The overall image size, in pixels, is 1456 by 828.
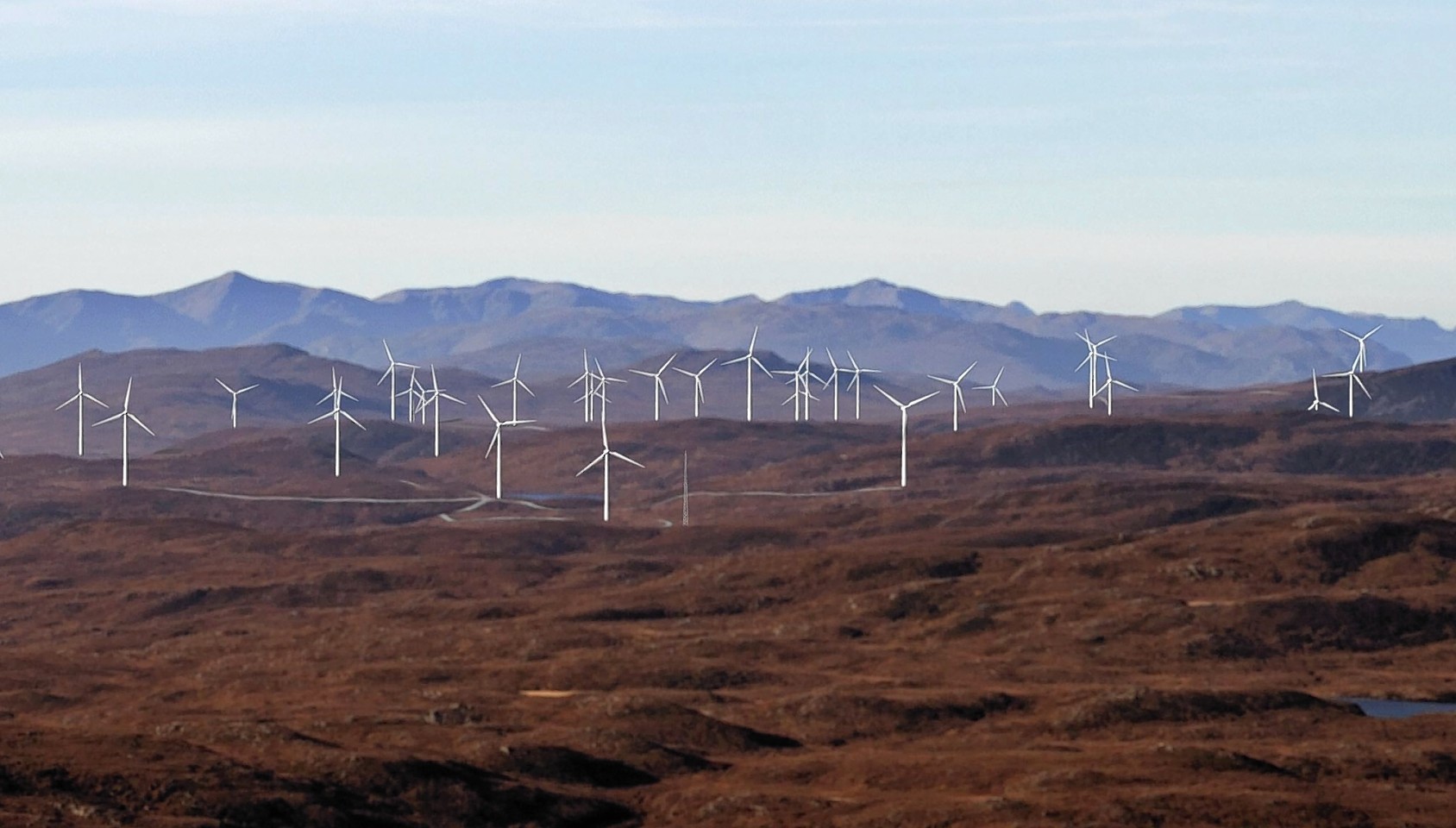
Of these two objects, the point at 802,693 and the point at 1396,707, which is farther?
the point at 802,693

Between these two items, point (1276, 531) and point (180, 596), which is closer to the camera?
point (1276, 531)

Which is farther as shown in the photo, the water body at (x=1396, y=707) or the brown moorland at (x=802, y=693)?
the water body at (x=1396, y=707)


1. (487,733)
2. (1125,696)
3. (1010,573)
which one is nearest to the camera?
(487,733)

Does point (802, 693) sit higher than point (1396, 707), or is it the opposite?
point (802, 693)

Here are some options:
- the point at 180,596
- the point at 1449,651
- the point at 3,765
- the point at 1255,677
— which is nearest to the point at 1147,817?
the point at 3,765

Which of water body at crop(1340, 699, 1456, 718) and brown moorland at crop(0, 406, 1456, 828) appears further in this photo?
water body at crop(1340, 699, 1456, 718)

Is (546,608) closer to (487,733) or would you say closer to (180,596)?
(180,596)

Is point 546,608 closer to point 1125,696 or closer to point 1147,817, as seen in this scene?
point 1125,696

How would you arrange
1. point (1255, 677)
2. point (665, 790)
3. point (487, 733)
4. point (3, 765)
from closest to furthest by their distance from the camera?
point (3, 765)
point (665, 790)
point (487, 733)
point (1255, 677)
